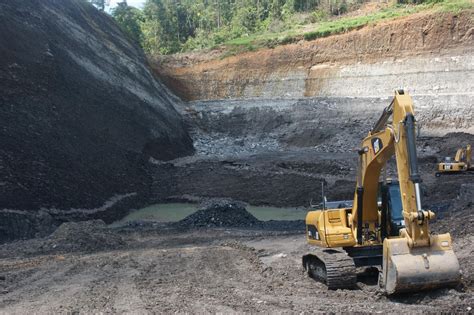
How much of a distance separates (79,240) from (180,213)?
27.3 feet

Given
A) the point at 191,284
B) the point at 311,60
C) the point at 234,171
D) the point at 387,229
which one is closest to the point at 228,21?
the point at 311,60

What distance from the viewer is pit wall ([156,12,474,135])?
31.2 metres

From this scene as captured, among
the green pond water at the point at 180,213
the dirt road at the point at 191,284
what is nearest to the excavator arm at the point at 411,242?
the dirt road at the point at 191,284

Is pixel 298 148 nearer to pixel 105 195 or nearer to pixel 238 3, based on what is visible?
pixel 105 195

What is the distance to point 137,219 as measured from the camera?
1981 centimetres

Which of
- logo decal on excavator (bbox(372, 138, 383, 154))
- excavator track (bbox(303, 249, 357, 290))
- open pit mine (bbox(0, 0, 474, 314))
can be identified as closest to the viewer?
logo decal on excavator (bbox(372, 138, 383, 154))

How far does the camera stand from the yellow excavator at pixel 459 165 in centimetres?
2159

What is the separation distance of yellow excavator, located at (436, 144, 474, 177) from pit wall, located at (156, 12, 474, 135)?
27.4ft

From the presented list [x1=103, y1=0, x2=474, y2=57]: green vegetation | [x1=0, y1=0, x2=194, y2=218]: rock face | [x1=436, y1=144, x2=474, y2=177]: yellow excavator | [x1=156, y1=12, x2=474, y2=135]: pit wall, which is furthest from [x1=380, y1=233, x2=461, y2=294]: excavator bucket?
[x1=103, y1=0, x2=474, y2=57]: green vegetation

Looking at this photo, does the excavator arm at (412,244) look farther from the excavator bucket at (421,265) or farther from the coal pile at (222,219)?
the coal pile at (222,219)

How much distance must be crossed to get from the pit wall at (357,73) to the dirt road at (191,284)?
2129cm

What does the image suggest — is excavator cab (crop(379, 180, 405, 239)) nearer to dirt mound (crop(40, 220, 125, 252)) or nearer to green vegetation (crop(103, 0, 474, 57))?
dirt mound (crop(40, 220, 125, 252))

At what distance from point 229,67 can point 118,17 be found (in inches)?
604

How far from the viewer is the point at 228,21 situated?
61.5 m
